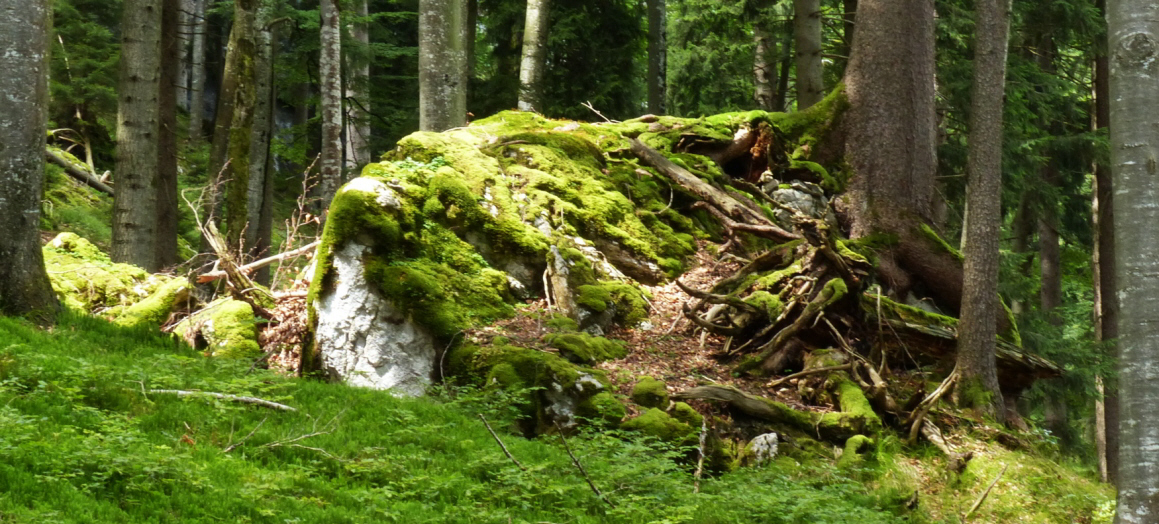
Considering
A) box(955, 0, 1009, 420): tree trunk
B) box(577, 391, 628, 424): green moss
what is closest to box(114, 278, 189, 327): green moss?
box(577, 391, 628, 424): green moss

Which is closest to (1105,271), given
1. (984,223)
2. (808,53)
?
(808,53)

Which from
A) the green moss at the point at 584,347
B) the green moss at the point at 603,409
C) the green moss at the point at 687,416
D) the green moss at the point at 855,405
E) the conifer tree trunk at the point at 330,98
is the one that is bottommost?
the green moss at the point at 855,405

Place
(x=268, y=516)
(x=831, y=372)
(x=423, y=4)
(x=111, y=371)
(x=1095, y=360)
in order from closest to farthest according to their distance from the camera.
→ (x=268, y=516)
(x=111, y=371)
(x=831, y=372)
(x=423, y=4)
(x=1095, y=360)

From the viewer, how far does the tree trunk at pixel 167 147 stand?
13.5m

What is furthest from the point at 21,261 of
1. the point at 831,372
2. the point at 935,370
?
the point at 935,370

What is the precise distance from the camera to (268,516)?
452 centimetres

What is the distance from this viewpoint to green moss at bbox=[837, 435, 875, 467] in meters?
8.17

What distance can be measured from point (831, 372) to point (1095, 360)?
27.7 feet

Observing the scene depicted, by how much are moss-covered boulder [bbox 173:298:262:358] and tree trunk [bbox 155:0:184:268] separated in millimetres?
5314

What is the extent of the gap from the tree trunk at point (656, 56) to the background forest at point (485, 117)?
5cm

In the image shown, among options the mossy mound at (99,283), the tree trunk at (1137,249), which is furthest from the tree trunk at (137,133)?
the tree trunk at (1137,249)

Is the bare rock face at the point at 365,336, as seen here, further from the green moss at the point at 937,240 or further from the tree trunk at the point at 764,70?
the tree trunk at the point at 764,70

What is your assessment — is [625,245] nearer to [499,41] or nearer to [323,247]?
[323,247]

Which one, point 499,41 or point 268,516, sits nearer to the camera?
point 268,516
